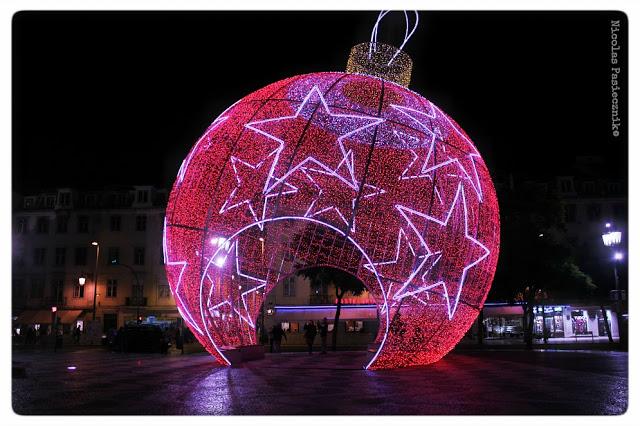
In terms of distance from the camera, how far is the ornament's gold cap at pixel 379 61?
16688 millimetres

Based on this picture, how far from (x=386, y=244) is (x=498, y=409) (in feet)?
21.2

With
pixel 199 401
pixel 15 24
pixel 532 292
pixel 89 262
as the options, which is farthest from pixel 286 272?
pixel 89 262

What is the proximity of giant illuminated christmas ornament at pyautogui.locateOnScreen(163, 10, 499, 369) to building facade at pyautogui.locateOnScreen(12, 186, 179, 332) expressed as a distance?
3439 centimetres

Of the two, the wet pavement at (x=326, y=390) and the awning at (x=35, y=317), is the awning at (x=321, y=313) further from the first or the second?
the wet pavement at (x=326, y=390)

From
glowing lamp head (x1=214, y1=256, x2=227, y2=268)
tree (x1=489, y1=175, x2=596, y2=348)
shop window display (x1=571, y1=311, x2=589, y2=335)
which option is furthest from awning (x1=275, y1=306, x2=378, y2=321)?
glowing lamp head (x1=214, y1=256, x2=227, y2=268)

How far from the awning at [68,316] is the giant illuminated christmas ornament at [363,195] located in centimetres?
3658

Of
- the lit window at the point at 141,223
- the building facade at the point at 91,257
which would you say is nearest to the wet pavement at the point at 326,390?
the building facade at the point at 91,257

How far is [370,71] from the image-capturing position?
16.8m

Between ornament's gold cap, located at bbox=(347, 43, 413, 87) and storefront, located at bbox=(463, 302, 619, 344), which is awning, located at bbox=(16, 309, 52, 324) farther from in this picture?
ornament's gold cap, located at bbox=(347, 43, 413, 87)

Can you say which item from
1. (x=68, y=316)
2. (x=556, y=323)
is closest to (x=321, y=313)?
(x=556, y=323)

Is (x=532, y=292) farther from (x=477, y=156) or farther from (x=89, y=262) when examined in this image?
(x=89, y=262)

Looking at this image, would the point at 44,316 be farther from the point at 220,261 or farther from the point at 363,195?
the point at 363,195

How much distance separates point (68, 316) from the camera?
49719 millimetres

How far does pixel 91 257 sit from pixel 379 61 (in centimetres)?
4032
